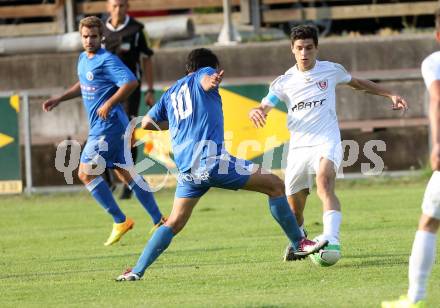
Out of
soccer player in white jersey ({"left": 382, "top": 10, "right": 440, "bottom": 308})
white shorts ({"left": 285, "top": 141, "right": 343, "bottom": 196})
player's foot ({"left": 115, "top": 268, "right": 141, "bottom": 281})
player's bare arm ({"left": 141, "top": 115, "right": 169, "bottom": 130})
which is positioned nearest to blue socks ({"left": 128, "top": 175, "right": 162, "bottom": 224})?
white shorts ({"left": 285, "top": 141, "right": 343, "bottom": 196})

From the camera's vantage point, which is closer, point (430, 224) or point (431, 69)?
point (431, 69)

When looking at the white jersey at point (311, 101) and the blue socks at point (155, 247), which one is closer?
the blue socks at point (155, 247)

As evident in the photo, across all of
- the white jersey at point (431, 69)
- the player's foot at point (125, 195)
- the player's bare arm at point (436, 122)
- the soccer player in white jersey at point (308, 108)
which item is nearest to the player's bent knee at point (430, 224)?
the player's bare arm at point (436, 122)

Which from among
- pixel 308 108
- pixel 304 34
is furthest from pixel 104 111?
pixel 304 34

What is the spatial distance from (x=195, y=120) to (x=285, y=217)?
1100 mm

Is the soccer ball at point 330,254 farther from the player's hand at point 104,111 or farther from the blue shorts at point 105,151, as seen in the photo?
the blue shorts at point 105,151

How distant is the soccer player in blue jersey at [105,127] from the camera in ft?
39.0

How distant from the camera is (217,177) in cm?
866

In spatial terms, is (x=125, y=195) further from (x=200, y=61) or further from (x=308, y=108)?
(x=200, y=61)

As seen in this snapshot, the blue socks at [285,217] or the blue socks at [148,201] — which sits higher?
the blue socks at [285,217]

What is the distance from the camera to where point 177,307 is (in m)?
7.46

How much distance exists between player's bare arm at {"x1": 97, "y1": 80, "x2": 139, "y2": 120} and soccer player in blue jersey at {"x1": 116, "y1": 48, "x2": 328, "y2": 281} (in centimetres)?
288

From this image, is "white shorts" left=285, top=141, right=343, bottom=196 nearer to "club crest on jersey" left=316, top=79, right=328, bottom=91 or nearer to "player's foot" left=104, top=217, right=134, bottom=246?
"club crest on jersey" left=316, top=79, right=328, bottom=91

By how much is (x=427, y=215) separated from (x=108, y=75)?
5.93 m
